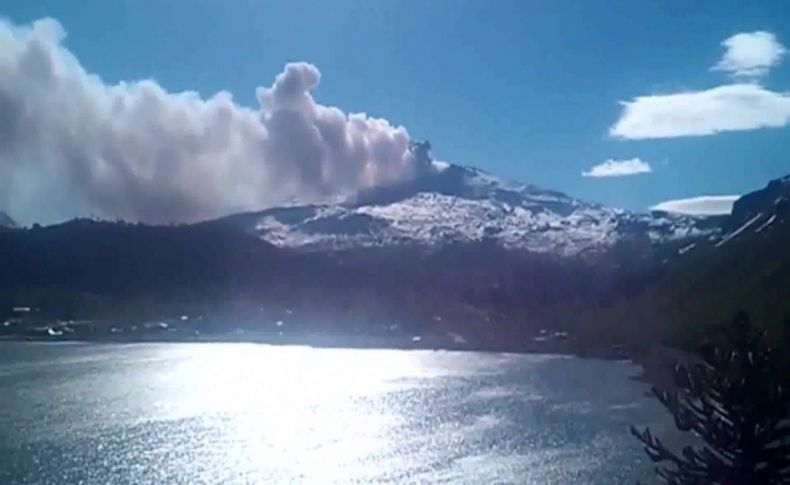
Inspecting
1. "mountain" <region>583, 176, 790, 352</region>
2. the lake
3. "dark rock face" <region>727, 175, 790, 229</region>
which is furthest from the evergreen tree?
"dark rock face" <region>727, 175, 790, 229</region>

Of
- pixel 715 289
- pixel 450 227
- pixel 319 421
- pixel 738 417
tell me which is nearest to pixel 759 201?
pixel 715 289

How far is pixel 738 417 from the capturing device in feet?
27.7

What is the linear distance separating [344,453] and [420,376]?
32945 mm

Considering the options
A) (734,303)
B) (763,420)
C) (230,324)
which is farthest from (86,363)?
(763,420)

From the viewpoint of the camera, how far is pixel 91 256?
12606cm

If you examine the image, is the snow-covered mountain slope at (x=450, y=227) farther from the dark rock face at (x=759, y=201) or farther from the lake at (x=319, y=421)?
the lake at (x=319, y=421)

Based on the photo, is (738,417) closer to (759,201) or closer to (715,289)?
(715,289)

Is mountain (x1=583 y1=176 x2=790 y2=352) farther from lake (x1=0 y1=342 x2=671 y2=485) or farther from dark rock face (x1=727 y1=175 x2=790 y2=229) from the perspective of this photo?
lake (x1=0 y1=342 x2=671 y2=485)

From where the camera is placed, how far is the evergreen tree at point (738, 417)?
8.35m

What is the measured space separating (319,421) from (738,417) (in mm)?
40672

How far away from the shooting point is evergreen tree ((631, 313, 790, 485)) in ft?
27.4

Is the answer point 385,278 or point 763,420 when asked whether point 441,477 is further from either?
point 385,278

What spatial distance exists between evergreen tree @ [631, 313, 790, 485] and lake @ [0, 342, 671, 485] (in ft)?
71.6

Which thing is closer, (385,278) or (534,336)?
(534,336)
